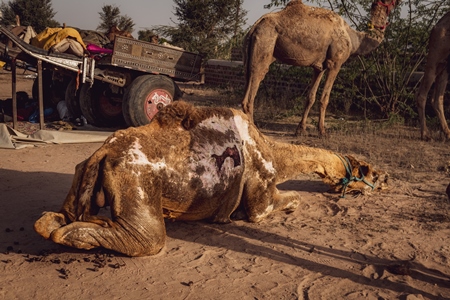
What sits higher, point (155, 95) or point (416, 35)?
point (416, 35)

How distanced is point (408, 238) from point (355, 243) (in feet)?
1.72

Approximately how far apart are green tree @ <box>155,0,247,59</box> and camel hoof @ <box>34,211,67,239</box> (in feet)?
71.1

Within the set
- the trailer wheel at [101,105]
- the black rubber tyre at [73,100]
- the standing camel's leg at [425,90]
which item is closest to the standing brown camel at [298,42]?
the standing camel's leg at [425,90]

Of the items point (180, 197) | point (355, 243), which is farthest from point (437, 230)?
point (180, 197)

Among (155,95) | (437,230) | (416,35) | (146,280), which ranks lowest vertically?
(146,280)

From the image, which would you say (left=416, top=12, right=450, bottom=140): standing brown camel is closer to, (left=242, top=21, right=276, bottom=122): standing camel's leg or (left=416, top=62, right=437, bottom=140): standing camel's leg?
(left=416, top=62, right=437, bottom=140): standing camel's leg

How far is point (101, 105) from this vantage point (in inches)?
419

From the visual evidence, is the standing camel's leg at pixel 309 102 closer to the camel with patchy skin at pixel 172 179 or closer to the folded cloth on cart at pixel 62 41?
the folded cloth on cart at pixel 62 41

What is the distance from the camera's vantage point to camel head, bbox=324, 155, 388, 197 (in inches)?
222

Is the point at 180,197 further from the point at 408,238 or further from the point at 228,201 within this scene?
the point at 408,238

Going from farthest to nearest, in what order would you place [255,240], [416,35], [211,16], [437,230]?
[211,16], [416,35], [437,230], [255,240]

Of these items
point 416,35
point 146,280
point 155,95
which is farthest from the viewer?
point 416,35

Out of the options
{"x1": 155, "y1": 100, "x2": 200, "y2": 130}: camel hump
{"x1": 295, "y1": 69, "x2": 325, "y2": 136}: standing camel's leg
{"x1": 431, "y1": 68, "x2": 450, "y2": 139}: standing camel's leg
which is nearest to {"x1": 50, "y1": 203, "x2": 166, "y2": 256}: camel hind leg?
{"x1": 155, "y1": 100, "x2": 200, "y2": 130}: camel hump

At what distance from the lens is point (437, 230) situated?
15.9 ft
